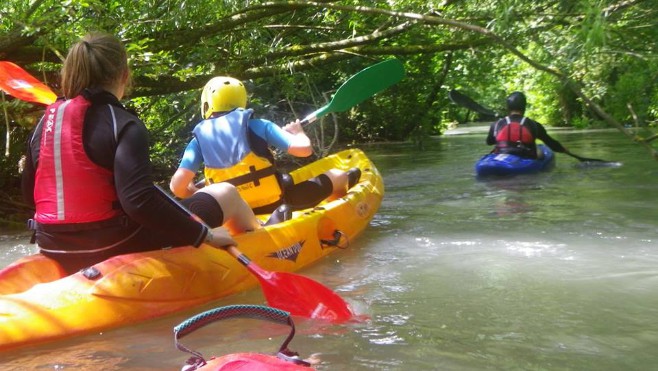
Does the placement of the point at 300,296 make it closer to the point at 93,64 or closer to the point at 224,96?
the point at 93,64

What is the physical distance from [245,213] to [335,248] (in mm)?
992

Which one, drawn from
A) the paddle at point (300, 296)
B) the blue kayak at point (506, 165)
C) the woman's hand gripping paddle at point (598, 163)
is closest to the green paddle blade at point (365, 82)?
the paddle at point (300, 296)

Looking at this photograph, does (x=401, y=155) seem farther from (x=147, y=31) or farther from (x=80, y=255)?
(x=80, y=255)

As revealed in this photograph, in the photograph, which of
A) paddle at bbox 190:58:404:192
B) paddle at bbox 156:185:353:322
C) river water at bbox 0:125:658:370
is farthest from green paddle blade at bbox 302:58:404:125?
paddle at bbox 156:185:353:322

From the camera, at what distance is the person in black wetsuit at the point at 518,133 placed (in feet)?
26.3

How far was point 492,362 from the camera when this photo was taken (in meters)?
2.48

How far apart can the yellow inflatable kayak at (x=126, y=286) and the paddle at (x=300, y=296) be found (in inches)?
9.3

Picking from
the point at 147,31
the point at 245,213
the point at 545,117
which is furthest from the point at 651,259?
the point at 545,117

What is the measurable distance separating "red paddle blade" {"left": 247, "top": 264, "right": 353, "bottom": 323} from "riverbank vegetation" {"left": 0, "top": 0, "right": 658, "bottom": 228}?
1.34 meters

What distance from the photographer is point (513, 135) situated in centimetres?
813

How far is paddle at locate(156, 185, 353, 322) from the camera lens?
305 cm

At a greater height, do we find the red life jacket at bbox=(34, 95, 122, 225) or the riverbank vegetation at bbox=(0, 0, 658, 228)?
the riverbank vegetation at bbox=(0, 0, 658, 228)

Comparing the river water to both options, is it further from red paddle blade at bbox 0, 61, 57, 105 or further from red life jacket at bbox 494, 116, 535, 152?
red life jacket at bbox 494, 116, 535, 152

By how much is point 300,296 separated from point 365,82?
2682 mm
